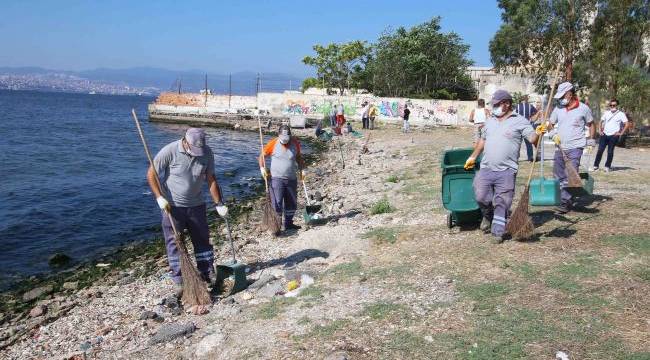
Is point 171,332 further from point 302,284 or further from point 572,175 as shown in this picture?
point 572,175

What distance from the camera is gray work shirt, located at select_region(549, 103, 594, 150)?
328 inches

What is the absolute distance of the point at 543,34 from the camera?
1089 inches

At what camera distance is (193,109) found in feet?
175

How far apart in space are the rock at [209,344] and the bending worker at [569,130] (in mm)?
5735

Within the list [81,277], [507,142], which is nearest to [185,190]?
[507,142]

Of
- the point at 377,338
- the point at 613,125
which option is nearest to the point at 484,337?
the point at 377,338

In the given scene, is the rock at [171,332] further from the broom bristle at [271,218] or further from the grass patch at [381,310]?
the broom bristle at [271,218]

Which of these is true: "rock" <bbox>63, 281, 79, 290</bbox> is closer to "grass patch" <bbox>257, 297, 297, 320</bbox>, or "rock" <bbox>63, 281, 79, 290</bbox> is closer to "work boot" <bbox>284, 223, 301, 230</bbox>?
"work boot" <bbox>284, 223, 301, 230</bbox>

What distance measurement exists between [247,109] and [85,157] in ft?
73.4

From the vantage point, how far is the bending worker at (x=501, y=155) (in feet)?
22.2

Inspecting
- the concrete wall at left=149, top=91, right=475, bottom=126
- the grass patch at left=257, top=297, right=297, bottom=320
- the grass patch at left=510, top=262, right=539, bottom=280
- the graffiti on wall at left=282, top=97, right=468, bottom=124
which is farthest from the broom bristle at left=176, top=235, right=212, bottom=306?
the concrete wall at left=149, top=91, right=475, bottom=126

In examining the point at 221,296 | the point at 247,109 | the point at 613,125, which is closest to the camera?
the point at 221,296

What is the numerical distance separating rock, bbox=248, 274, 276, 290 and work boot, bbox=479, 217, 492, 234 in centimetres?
309

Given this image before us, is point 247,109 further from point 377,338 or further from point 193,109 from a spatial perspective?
point 377,338
